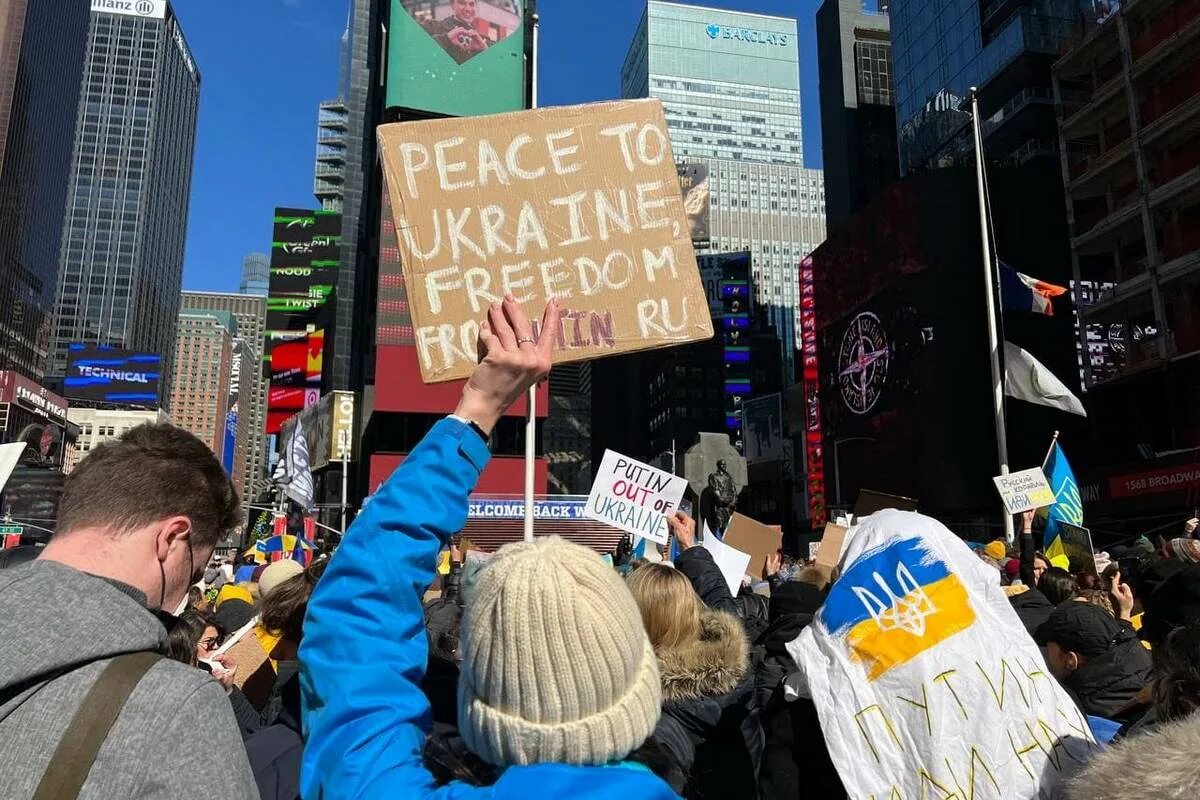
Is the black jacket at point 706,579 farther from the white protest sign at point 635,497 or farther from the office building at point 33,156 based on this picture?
the office building at point 33,156

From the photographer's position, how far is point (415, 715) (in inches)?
63.8

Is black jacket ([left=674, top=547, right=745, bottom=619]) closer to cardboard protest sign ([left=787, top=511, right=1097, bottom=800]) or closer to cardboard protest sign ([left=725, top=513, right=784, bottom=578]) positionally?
cardboard protest sign ([left=787, top=511, right=1097, bottom=800])

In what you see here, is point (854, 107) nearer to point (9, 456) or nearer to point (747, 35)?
point (9, 456)

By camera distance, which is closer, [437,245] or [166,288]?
[437,245]

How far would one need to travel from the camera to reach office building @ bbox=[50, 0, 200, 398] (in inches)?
6678

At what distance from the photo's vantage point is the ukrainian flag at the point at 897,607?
7.93 ft

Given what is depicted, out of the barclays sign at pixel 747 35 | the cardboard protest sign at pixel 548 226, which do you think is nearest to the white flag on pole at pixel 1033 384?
the cardboard protest sign at pixel 548 226

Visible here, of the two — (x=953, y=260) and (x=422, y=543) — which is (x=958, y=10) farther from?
(x=422, y=543)

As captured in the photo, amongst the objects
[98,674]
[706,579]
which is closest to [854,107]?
[706,579]

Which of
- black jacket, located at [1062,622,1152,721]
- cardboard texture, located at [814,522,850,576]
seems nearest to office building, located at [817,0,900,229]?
cardboard texture, located at [814,522,850,576]

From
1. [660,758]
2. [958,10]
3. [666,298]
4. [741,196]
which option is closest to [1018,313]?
[958,10]

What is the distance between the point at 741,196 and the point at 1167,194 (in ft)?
425

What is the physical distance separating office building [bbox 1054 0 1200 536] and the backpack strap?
30.8m

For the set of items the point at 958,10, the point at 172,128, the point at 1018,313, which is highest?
the point at 172,128
